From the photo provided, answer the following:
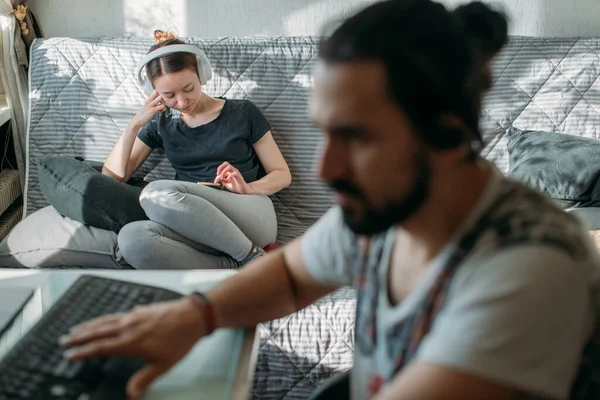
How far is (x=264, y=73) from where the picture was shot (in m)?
2.26

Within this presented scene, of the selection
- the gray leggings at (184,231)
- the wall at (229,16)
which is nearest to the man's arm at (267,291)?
the gray leggings at (184,231)

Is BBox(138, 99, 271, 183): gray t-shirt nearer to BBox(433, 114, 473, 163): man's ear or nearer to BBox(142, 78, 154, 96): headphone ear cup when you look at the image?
BBox(142, 78, 154, 96): headphone ear cup

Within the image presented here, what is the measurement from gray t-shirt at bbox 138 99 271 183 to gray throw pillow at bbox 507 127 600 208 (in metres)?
0.83

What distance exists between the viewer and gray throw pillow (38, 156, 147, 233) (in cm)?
187

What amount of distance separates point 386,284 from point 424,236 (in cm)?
9

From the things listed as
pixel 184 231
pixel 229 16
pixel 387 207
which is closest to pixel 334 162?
pixel 387 207

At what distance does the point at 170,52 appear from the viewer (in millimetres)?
2004

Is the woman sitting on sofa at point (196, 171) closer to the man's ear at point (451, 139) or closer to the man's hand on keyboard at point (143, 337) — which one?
the man's hand on keyboard at point (143, 337)

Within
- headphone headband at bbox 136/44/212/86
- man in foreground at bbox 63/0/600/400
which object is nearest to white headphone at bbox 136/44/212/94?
headphone headband at bbox 136/44/212/86

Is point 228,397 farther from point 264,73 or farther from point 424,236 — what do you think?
point 264,73

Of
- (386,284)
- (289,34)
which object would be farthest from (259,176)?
(386,284)

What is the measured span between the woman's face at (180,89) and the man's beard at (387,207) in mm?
1376

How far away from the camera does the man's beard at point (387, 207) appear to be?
704 millimetres

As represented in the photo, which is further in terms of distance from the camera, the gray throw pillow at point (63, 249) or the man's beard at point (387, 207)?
the gray throw pillow at point (63, 249)
